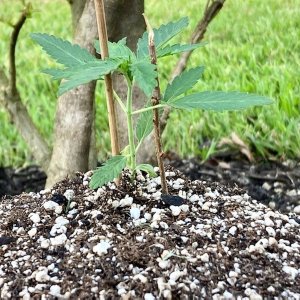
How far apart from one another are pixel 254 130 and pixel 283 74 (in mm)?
548

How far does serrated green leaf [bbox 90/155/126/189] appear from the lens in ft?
4.20

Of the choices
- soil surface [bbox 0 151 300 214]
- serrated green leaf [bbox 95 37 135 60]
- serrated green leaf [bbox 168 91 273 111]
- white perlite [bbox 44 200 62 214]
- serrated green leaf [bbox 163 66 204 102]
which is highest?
serrated green leaf [bbox 95 37 135 60]

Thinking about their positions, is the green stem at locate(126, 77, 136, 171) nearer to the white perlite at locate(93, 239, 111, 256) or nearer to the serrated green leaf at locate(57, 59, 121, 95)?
the serrated green leaf at locate(57, 59, 121, 95)

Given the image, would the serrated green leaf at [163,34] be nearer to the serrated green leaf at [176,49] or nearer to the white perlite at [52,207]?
the serrated green leaf at [176,49]

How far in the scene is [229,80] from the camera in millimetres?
3158

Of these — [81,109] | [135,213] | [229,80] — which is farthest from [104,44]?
[229,80]

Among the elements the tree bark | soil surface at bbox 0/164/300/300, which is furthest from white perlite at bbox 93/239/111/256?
the tree bark

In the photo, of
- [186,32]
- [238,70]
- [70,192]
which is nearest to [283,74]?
[238,70]

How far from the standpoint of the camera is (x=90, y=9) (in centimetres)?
191

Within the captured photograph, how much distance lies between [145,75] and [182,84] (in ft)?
0.61

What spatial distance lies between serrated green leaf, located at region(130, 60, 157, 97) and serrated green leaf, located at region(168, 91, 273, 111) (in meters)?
0.11

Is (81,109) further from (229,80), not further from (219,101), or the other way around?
(229,80)

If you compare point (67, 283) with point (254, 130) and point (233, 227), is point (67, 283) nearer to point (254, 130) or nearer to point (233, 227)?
point (233, 227)

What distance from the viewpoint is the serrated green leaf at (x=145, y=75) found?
3.65 ft
